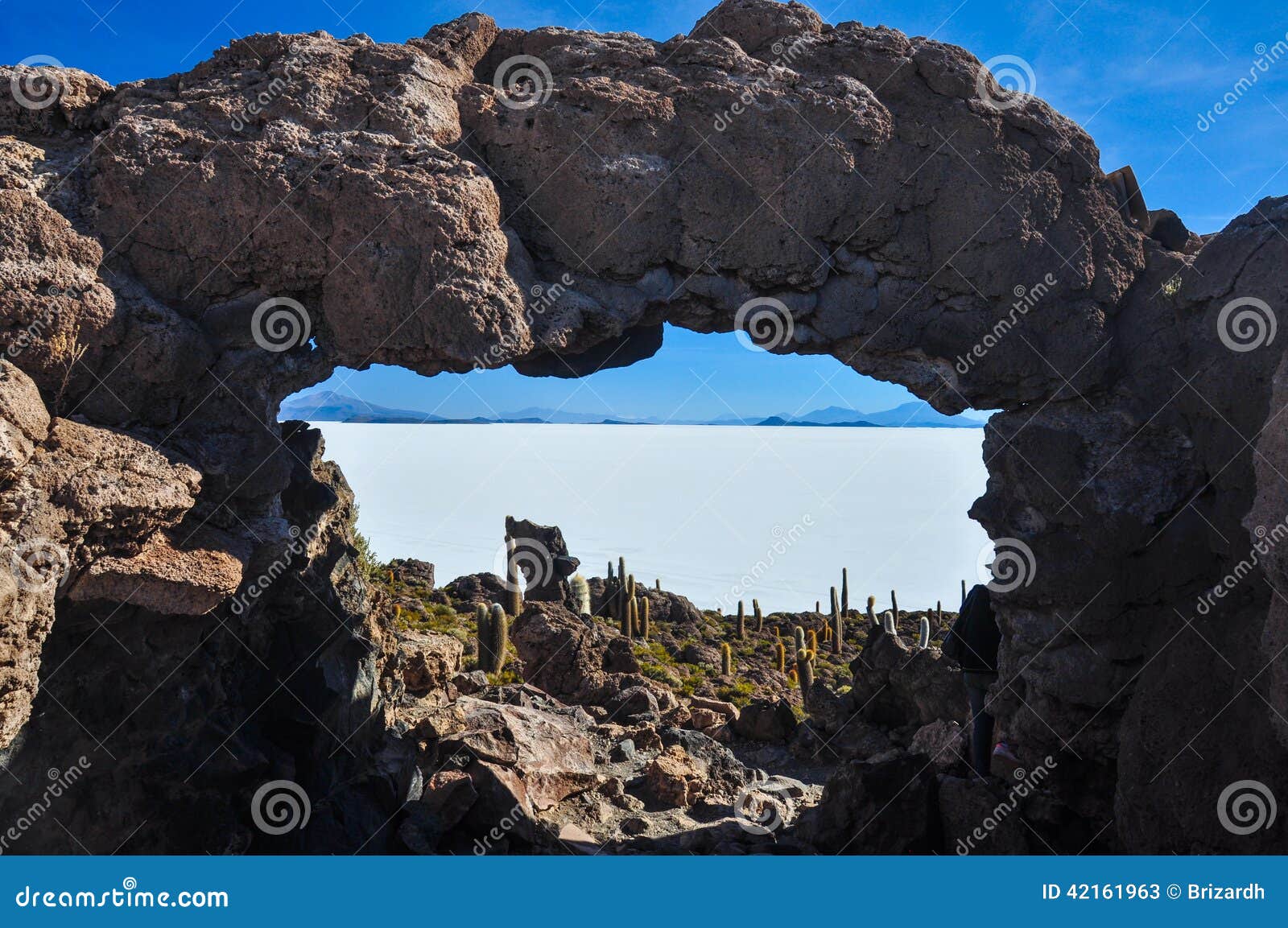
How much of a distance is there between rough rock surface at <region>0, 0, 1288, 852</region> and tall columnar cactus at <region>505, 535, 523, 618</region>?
1400 cm

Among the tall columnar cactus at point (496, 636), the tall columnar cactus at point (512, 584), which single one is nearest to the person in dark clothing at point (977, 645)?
the tall columnar cactus at point (496, 636)

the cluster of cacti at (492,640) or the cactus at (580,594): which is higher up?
the cactus at (580,594)

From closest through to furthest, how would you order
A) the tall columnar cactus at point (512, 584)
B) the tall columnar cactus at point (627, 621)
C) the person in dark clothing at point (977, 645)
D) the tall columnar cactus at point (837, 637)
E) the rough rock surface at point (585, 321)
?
1. the rough rock surface at point (585, 321)
2. the person in dark clothing at point (977, 645)
3. the tall columnar cactus at point (627, 621)
4. the tall columnar cactus at point (512, 584)
5. the tall columnar cactus at point (837, 637)

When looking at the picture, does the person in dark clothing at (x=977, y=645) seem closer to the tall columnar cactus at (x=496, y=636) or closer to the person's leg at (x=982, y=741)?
the person's leg at (x=982, y=741)

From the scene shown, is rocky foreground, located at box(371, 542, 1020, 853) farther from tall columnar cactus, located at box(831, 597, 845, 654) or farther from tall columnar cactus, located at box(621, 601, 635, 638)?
tall columnar cactus, located at box(831, 597, 845, 654)

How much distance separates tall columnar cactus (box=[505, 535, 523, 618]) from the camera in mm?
21672

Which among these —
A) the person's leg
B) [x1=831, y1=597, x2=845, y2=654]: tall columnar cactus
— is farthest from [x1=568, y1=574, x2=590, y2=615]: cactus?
the person's leg

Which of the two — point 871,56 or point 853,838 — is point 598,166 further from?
point 853,838

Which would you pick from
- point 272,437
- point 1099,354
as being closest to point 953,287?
point 1099,354

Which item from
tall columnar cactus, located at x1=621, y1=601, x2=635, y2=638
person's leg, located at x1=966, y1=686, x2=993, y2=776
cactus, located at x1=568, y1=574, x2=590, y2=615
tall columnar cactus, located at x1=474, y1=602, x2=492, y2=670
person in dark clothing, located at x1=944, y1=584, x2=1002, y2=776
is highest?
cactus, located at x1=568, y1=574, x2=590, y2=615

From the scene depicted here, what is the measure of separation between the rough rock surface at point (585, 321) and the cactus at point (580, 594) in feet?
49.5

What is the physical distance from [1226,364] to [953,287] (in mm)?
1829

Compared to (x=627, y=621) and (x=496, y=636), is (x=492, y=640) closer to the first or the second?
(x=496, y=636)

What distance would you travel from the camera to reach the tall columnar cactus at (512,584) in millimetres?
21672
